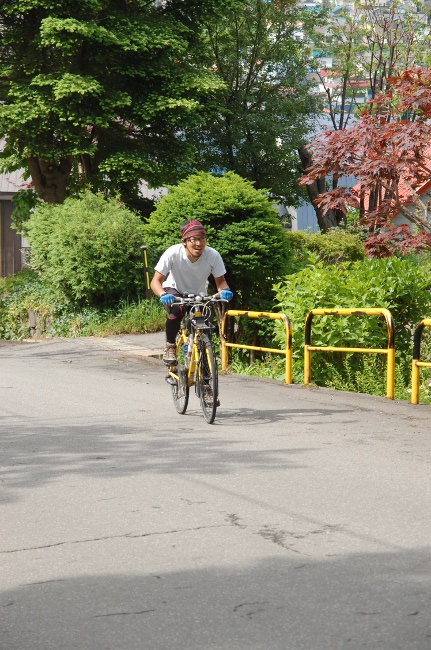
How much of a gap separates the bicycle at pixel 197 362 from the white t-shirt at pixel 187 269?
220 millimetres

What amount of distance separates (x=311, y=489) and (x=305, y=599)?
2265mm

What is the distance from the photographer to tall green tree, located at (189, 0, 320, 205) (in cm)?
3341

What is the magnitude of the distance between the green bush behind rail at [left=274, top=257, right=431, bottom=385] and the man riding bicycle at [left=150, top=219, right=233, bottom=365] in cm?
332

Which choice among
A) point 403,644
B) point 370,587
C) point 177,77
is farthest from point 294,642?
point 177,77

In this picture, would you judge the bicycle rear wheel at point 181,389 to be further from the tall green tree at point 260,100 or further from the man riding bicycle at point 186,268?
the tall green tree at point 260,100

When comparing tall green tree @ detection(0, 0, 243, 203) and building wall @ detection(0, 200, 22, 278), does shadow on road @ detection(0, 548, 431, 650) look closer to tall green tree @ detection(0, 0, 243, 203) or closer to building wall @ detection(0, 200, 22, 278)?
tall green tree @ detection(0, 0, 243, 203)

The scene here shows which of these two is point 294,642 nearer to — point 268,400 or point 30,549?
point 30,549

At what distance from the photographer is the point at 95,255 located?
2175 centimetres

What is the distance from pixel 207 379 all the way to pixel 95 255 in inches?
493

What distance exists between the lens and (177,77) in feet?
84.1

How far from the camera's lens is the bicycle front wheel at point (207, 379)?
9484 millimetres

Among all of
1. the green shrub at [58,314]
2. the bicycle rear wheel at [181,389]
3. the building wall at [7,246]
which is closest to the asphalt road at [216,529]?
the bicycle rear wheel at [181,389]

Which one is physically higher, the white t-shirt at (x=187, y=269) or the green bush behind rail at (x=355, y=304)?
the white t-shirt at (x=187, y=269)

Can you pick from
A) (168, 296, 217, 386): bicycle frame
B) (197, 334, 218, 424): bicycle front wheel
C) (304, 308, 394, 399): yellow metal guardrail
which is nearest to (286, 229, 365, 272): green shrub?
(304, 308, 394, 399): yellow metal guardrail
